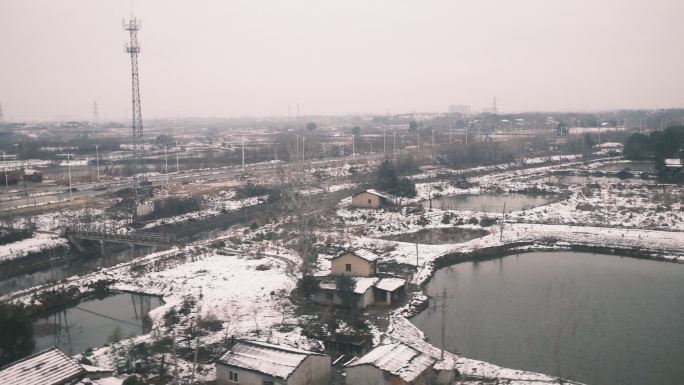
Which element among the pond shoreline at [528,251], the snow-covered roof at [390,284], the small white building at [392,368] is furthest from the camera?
the pond shoreline at [528,251]

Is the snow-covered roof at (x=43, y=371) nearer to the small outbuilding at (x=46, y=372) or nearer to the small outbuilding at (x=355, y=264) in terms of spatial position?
the small outbuilding at (x=46, y=372)

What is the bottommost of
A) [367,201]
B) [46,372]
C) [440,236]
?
[440,236]

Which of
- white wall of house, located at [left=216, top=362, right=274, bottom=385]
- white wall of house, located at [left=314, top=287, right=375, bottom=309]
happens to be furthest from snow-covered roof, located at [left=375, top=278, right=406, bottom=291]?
white wall of house, located at [left=216, top=362, right=274, bottom=385]

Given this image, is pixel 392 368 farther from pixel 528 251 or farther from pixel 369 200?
pixel 369 200

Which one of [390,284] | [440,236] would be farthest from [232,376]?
[440,236]

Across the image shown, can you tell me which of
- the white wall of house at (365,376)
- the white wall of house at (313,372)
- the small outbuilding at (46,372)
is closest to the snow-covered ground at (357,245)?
the white wall of house at (313,372)

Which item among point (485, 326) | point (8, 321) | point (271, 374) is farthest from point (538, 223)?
point (8, 321)
